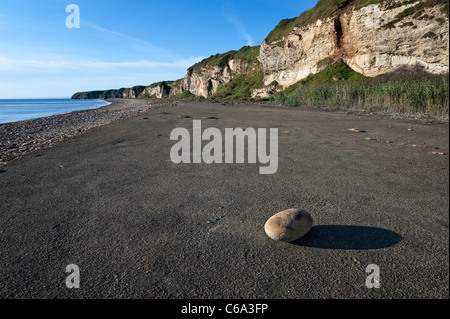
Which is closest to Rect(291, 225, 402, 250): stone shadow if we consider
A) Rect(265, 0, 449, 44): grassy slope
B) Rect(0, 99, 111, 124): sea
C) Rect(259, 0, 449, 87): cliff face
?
Rect(259, 0, 449, 87): cliff face

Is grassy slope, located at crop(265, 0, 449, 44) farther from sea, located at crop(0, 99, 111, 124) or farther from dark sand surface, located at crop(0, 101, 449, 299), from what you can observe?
sea, located at crop(0, 99, 111, 124)

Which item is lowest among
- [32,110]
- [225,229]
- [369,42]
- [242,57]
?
[225,229]

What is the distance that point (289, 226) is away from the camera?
2.51m

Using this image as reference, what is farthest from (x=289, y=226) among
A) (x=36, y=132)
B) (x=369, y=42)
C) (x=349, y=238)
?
(x=369, y=42)

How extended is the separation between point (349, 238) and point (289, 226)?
1.99 feet

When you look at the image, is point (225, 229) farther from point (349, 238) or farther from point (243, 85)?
point (243, 85)

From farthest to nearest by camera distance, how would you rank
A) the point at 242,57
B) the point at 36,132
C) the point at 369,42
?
the point at 242,57, the point at 369,42, the point at 36,132

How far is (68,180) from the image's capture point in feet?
15.0

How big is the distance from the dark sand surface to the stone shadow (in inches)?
0.6

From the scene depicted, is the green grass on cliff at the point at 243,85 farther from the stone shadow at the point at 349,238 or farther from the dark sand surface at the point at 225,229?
the stone shadow at the point at 349,238

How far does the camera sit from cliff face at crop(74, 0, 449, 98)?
27.8 metres

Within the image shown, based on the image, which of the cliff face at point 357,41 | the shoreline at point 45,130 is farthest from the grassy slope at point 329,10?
the shoreline at point 45,130
